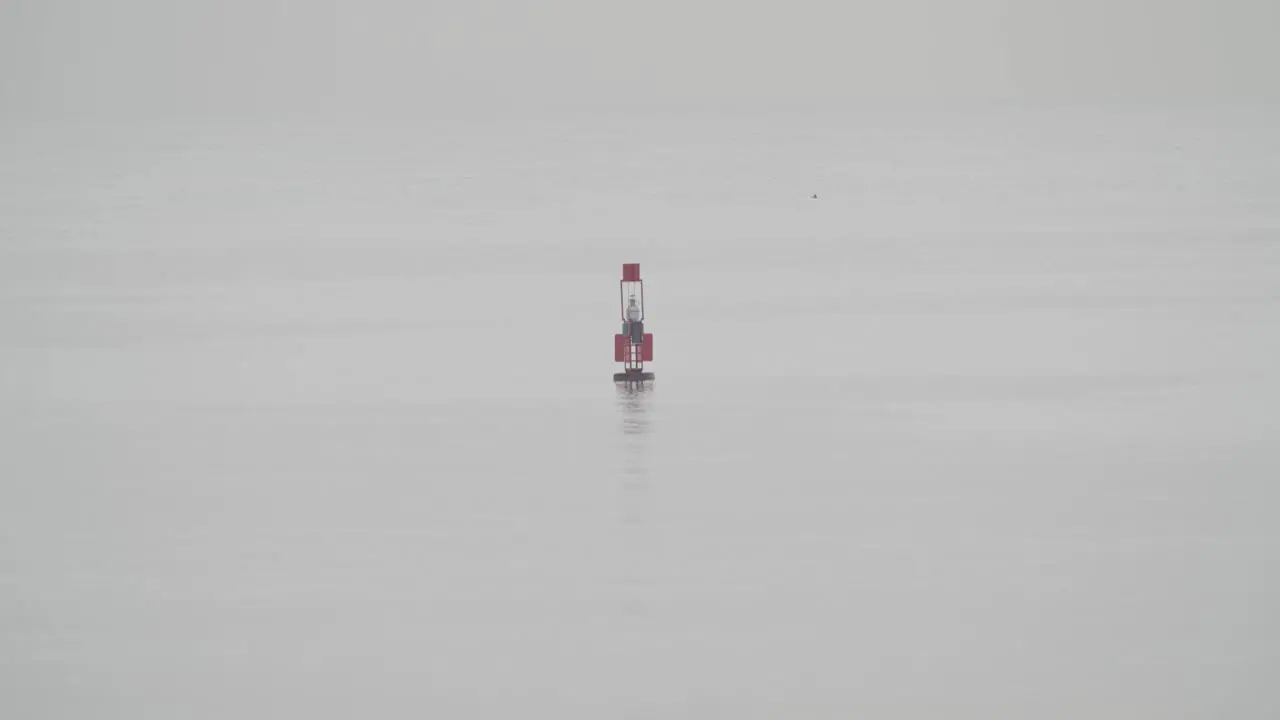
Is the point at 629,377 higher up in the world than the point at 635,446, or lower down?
higher up

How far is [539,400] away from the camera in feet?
72.5

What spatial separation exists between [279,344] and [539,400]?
21.7ft

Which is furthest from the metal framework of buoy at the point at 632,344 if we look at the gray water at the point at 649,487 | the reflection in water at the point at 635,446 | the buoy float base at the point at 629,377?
the gray water at the point at 649,487

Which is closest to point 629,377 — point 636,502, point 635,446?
point 635,446

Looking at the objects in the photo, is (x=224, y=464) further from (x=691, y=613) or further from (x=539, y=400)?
(x=691, y=613)

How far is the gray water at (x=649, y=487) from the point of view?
40.9 ft

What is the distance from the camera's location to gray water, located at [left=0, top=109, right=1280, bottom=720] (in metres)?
12.5

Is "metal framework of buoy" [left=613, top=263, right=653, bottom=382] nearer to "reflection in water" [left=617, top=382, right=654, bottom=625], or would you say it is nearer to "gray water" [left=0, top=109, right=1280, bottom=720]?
"reflection in water" [left=617, top=382, right=654, bottom=625]

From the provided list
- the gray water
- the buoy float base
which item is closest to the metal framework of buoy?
the buoy float base

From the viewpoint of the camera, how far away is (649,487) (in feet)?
56.3

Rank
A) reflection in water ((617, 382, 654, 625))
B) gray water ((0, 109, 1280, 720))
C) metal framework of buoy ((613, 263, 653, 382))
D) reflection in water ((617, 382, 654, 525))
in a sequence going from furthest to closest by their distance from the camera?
metal framework of buoy ((613, 263, 653, 382)) < reflection in water ((617, 382, 654, 525)) < reflection in water ((617, 382, 654, 625)) < gray water ((0, 109, 1280, 720))

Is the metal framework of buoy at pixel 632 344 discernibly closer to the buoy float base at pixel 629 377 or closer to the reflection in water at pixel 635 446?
the buoy float base at pixel 629 377

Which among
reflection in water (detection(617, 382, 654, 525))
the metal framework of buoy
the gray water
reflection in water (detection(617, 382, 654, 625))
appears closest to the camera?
the gray water

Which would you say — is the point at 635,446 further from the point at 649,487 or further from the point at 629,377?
the point at 629,377
